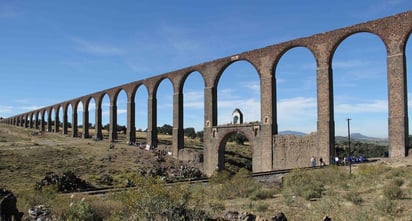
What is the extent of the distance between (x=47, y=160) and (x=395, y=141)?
24.5 meters

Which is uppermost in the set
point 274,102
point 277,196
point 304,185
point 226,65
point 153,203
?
point 226,65

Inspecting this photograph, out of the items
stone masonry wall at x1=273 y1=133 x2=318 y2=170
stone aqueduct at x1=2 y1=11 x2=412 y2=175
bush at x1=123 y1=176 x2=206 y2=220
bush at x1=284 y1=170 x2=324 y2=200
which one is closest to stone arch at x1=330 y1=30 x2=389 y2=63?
stone aqueduct at x1=2 y1=11 x2=412 y2=175

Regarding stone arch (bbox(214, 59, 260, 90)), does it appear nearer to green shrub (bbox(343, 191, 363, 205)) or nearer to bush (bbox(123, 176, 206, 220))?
green shrub (bbox(343, 191, 363, 205))

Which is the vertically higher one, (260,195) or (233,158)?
(260,195)

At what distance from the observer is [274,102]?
89.7 ft

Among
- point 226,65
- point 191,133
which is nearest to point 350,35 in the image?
point 226,65

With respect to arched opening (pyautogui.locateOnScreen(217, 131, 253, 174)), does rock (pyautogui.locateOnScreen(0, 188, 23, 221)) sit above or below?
above

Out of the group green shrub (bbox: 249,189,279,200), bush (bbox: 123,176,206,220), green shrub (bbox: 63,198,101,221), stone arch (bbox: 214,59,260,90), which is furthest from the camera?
stone arch (bbox: 214,59,260,90)

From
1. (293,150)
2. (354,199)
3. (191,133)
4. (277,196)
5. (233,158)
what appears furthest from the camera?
(191,133)

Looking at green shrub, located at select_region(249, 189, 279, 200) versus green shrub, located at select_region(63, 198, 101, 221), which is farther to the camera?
green shrub, located at select_region(249, 189, 279, 200)

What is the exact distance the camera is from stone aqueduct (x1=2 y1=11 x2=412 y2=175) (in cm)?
2111

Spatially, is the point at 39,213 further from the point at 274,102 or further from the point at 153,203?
the point at 274,102

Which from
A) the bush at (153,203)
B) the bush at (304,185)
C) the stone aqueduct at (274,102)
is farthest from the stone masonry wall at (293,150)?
the bush at (153,203)

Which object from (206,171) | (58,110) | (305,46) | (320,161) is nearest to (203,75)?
(206,171)
